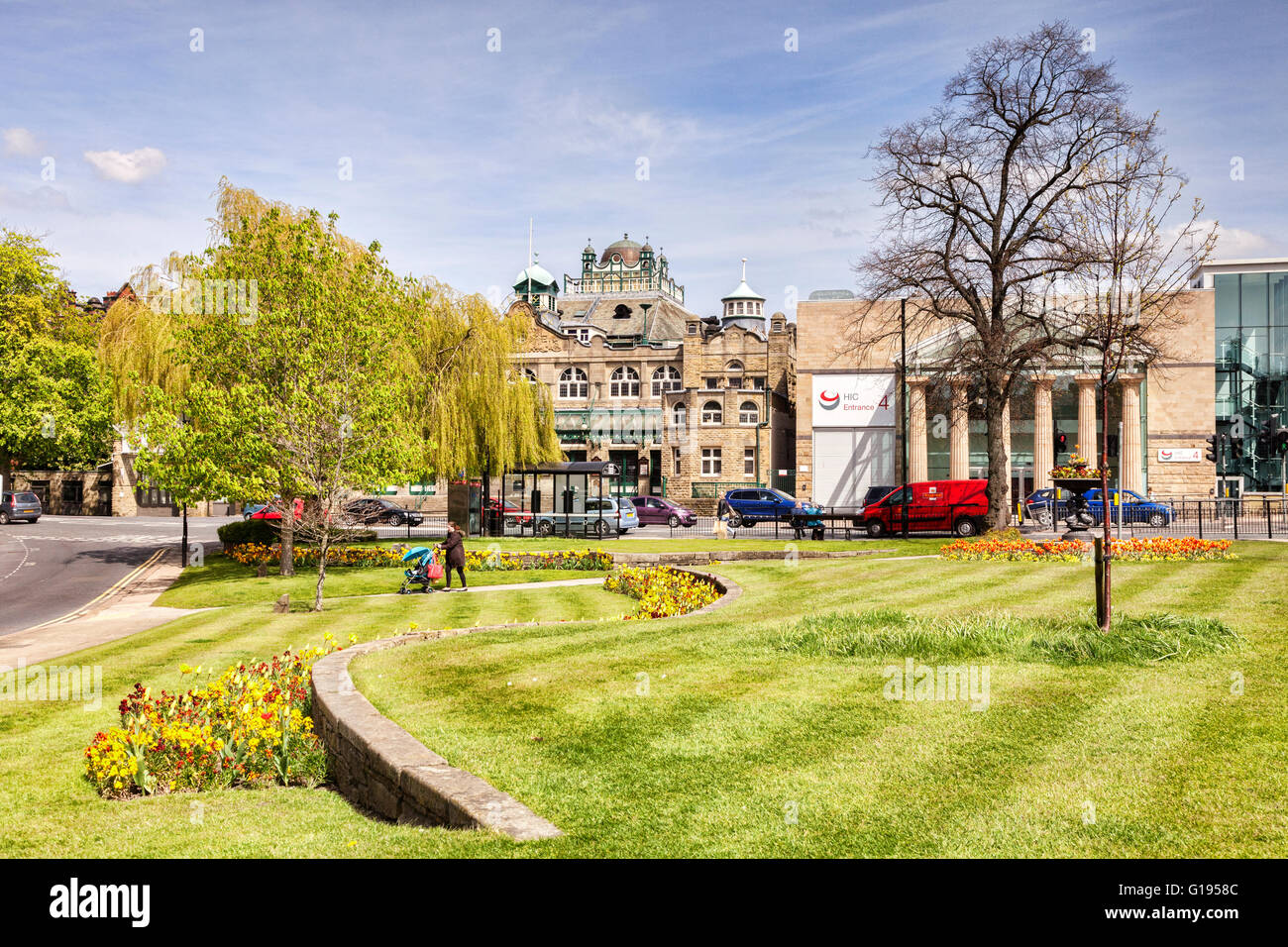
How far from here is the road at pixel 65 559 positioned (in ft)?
74.9

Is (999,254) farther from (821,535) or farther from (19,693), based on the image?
(19,693)

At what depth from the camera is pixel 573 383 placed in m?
76.6

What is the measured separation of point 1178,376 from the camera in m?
54.0

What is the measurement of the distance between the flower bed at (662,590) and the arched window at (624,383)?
5292 cm

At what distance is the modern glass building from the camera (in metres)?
61.9

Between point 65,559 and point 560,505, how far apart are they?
1706cm

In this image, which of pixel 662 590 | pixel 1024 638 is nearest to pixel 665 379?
pixel 662 590

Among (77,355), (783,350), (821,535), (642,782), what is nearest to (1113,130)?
(821,535)

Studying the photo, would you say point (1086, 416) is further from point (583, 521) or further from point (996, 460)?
point (583, 521)

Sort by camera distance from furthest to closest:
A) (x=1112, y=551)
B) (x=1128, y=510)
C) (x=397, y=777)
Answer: (x=1128, y=510) < (x=1112, y=551) < (x=397, y=777)

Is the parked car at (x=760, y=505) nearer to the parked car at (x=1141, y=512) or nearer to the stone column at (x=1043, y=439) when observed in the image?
the parked car at (x=1141, y=512)

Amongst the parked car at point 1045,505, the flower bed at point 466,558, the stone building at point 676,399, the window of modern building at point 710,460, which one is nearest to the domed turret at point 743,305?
the stone building at point 676,399
